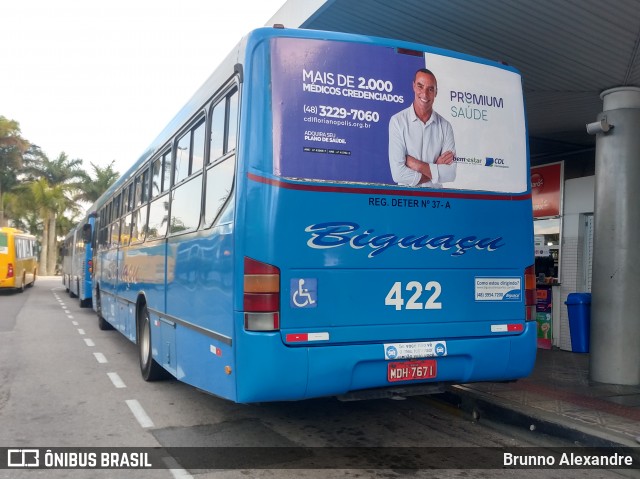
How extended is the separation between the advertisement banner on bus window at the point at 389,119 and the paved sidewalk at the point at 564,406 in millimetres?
2188

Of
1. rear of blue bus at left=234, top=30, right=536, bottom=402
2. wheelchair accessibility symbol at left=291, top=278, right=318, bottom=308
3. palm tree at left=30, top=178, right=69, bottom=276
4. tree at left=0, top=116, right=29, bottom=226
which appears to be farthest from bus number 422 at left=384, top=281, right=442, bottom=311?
palm tree at left=30, top=178, right=69, bottom=276

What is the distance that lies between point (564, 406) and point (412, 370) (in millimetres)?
2329

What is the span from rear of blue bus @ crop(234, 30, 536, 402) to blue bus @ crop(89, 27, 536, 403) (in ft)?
0.04

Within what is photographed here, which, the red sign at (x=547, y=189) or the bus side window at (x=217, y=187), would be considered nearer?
the bus side window at (x=217, y=187)

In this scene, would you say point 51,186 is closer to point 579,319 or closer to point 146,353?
point 146,353

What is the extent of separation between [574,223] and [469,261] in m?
6.46

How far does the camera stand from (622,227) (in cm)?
765

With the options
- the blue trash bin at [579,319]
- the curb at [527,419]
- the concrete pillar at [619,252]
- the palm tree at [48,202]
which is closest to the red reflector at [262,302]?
the curb at [527,419]

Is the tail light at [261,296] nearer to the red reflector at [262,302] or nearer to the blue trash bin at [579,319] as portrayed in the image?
the red reflector at [262,302]

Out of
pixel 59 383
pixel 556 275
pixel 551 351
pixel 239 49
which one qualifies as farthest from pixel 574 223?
pixel 59 383

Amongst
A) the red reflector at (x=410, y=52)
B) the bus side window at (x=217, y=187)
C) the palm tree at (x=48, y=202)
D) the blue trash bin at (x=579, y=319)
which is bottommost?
the blue trash bin at (x=579, y=319)

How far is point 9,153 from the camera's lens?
172 ft

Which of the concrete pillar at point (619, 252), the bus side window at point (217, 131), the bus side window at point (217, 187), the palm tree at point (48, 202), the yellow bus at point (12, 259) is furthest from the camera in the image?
the palm tree at point (48, 202)

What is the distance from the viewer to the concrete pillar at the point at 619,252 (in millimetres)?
7578
